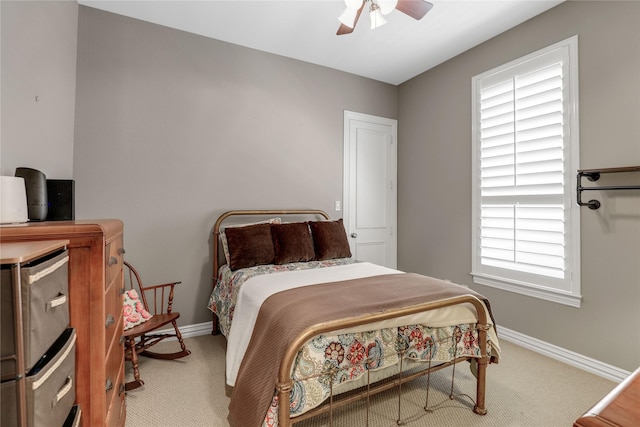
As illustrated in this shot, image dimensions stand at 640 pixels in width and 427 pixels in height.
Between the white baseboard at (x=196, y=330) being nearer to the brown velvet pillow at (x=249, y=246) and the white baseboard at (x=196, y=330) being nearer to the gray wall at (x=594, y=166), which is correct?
the brown velvet pillow at (x=249, y=246)

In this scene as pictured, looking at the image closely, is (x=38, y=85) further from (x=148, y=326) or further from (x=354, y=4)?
(x=354, y=4)

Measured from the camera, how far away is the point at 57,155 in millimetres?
2205

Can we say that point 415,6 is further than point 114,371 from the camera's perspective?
Yes

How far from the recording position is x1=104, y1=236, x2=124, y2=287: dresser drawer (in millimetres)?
1268

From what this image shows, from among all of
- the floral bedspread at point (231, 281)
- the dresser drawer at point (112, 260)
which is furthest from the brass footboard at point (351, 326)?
the floral bedspread at point (231, 281)

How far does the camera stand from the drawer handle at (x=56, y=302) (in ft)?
2.90

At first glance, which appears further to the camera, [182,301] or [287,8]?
[182,301]

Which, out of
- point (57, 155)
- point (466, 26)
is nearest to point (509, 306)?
point (466, 26)

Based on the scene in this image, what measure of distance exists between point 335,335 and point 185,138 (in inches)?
94.9

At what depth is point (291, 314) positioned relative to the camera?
157 cm

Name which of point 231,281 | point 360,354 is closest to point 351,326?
point 360,354

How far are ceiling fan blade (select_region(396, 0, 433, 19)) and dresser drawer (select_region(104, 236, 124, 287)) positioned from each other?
2.29 m

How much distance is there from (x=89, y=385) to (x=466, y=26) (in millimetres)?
3703

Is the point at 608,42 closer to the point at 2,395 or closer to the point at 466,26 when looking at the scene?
the point at 466,26
